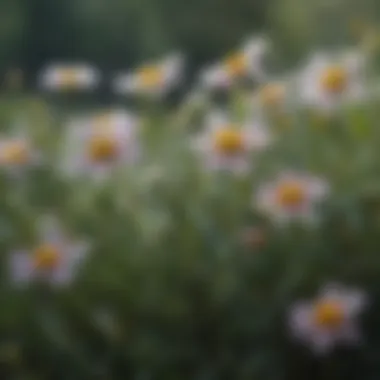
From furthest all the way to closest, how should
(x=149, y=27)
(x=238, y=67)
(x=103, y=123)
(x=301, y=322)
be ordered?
(x=149, y=27)
(x=238, y=67)
(x=103, y=123)
(x=301, y=322)

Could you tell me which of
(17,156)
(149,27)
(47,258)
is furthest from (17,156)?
(149,27)

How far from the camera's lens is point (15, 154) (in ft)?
3.16

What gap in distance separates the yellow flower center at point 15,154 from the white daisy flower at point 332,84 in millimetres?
244

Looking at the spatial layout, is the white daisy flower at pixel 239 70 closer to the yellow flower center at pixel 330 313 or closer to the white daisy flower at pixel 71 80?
the white daisy flower at pixel 71 80

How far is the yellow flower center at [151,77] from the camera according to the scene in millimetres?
1102

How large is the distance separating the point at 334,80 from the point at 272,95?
0.21ft

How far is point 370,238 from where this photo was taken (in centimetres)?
91

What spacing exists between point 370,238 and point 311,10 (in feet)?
3.36

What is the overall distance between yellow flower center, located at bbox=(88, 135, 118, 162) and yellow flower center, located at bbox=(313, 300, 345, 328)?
8.4 inches

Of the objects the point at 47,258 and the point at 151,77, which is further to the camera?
the point at 151,77

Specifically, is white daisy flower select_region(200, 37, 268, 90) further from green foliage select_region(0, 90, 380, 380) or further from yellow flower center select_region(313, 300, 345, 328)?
yellow flower center select_region(313, 300, 345, 328)

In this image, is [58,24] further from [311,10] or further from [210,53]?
[311,10]

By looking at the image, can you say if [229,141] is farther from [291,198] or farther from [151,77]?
[151,77]

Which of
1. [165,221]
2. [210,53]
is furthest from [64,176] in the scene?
[210,53]
